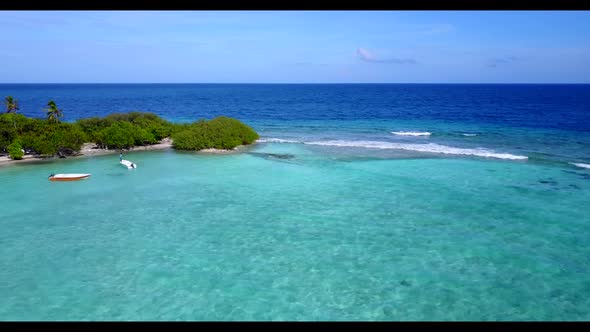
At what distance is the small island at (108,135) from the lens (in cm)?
4075

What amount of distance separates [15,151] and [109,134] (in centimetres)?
887

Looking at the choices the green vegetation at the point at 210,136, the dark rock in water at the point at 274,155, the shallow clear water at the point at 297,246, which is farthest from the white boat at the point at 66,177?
the dark rock in water at the point at 274,155

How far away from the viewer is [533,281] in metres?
17.1

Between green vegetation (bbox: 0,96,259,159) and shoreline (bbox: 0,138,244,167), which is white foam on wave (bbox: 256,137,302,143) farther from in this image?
shoreline (bbox: 0,138,244,167)

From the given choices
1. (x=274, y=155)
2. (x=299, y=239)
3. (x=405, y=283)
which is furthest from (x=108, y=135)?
(x=405, y=283)

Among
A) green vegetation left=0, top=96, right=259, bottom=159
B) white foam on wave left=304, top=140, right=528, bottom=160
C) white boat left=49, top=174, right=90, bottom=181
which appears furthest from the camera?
white foam on wave left=304, top=140, right=528, bottom=160

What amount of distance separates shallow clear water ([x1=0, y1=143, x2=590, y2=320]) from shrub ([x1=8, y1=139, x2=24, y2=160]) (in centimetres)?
562

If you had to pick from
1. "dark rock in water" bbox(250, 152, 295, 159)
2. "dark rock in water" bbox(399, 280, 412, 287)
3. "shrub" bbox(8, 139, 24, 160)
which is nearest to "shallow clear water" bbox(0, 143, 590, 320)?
"dark rock in water" bbox(399, 280, 412, 287)

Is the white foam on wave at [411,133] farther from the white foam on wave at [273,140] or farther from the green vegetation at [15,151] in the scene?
the green vegetation at [15,151]

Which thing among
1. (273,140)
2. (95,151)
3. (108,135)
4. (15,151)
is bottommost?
(95,151)

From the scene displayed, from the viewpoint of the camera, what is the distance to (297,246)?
2067 cm

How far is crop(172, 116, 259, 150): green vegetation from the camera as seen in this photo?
151 feet

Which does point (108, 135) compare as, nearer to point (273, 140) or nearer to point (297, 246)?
point (273, 140)
